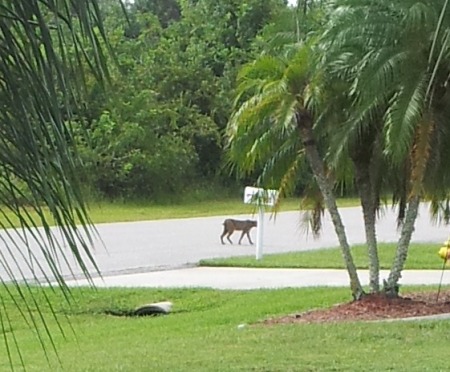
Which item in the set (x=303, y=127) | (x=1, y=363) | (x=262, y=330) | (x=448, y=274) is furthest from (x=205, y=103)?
(x=1, y=363)

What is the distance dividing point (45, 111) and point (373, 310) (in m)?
8.22

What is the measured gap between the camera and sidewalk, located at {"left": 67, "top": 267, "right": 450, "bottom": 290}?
12.6 m

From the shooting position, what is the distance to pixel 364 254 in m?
16.0

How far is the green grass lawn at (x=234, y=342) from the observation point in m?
6.64

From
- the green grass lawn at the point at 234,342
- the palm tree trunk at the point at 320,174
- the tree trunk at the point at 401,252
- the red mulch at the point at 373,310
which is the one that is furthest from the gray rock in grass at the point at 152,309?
the tree trunk at the point at 401,252

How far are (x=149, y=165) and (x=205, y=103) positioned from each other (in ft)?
17.1

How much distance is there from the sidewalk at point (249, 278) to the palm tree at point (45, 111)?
35.0 feet

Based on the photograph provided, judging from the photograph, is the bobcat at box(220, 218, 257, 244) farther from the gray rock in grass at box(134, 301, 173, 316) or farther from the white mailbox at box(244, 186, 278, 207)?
the white mailbox at box(244, 186, 278, 207)

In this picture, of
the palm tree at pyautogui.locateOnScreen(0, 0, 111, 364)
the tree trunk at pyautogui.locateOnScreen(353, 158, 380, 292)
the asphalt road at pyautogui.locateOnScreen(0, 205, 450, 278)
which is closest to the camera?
the palm tree at pyautogui.locateOnScreen(0, 0, 111, 364)

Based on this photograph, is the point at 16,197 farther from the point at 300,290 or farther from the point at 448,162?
the point at 300,290

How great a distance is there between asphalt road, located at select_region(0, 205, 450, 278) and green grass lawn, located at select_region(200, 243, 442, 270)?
523 millimetres

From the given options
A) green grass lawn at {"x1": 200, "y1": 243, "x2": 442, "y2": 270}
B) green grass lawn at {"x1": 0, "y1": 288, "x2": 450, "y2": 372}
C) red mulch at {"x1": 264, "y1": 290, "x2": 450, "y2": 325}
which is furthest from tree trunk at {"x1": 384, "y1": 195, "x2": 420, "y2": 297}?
green grass lawn at {"x1": 200, "y1": 243, "x2": 442, "y2": 270}

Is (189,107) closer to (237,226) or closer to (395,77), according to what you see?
(237,226)

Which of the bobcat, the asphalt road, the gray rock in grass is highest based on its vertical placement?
the bobcat
